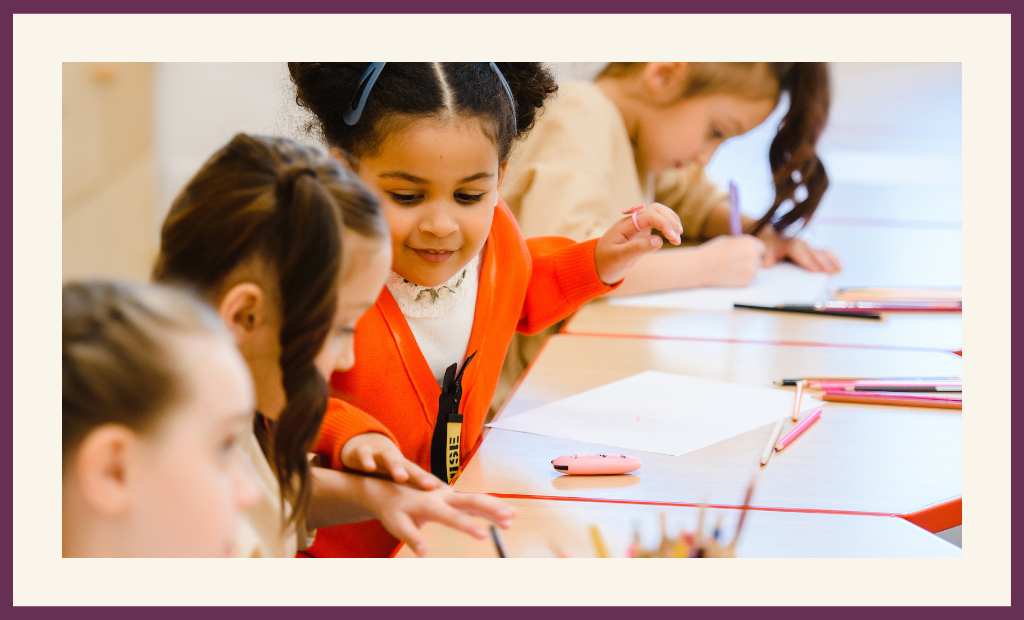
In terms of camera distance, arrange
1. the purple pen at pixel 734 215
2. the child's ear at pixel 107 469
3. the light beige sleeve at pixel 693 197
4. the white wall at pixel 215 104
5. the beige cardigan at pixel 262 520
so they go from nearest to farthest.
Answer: the child's ear at pixel 107 469 < the beige cardigan at pixel 262 520 < the white wall at pixel 215 104 < the purple pen at pixel 734 215 < the light beige sleeve at pixel 693 197

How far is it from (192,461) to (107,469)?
3 cm

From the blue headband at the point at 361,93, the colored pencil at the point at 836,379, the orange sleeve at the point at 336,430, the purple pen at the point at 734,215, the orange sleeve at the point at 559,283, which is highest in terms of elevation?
the purple pen at the point at 734,215

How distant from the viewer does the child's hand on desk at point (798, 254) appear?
1403 millimetres

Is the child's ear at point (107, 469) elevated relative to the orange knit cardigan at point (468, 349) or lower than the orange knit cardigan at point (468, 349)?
lower

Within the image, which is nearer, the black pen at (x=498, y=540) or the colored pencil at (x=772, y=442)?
the black pen at (x=498, y=540)

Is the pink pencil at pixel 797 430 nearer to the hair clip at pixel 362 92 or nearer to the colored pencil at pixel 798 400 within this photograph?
the colored pencil at pixel 798 400

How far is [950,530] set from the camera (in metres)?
0.56

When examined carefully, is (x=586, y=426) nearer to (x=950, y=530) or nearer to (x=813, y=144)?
(x=950, y=530)

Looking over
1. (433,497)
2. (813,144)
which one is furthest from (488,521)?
(813,144)

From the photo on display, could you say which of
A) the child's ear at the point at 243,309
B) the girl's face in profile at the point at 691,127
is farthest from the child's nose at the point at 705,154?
the child's ear at the point at 243,309

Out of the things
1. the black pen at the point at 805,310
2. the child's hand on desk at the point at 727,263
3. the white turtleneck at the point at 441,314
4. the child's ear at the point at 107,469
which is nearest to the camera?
the child's ear at the point at 107,469

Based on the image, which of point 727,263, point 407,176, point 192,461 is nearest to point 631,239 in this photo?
point 407,176

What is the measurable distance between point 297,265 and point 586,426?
34cm

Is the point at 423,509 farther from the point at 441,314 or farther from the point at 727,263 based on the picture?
the point at 727,263
